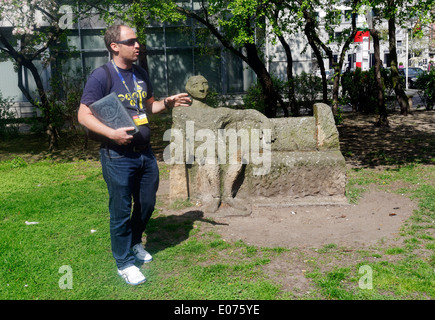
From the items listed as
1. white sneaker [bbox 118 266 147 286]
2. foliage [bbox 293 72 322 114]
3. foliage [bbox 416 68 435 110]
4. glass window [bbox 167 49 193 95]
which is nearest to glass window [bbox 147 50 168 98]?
glass window [bbox 167 49 193 95]


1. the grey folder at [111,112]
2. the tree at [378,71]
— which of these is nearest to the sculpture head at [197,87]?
the grey folder at [111,112]

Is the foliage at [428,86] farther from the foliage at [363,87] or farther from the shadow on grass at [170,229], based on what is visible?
the shadow on grass at [170,229]

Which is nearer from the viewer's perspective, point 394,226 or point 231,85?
point 394,226

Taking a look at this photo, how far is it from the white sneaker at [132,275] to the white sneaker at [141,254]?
0.40 metres

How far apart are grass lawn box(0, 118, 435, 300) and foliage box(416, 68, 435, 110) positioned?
10.2m

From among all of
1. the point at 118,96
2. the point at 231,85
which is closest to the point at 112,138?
the point at 118,96

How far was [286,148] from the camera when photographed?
6.96 meters

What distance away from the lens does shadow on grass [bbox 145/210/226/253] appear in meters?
5.35

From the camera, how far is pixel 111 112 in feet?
13.0

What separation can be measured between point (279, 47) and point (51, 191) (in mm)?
14627

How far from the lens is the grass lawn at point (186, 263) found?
4098 mm

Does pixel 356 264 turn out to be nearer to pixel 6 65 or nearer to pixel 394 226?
pixel 394 226

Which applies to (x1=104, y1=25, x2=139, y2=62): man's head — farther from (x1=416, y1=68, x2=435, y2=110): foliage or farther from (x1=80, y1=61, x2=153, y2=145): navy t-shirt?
(x1=416, y1=68, x2=435, y2=110): foliage

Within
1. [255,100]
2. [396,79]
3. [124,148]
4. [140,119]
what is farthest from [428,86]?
[124,148]
